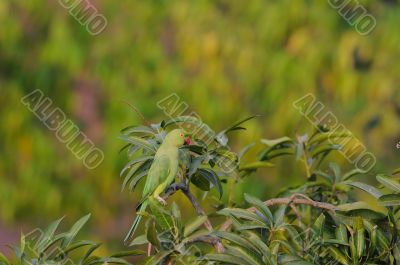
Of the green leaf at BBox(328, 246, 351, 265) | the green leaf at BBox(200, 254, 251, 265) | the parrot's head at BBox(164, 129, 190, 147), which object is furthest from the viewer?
the parrot's head at BBox(164, 129, 190, 147)

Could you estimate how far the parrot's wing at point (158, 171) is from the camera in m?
1.88

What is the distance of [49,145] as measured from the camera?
17.9 ft

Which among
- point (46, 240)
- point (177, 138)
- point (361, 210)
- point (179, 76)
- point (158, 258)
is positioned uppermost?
point (179, 76)

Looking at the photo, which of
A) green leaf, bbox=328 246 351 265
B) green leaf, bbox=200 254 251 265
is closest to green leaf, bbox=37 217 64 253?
green leaf, bbox=200 254 251 265

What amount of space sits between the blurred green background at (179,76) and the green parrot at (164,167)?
10.3ft

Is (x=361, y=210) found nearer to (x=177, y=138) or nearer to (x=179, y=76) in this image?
(x=177, y=138)

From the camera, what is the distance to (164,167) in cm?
187

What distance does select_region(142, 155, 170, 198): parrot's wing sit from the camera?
6.16 feet

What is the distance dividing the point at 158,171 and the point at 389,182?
0.50 metres

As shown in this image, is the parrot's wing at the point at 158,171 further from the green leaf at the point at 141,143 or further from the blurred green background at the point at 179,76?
the blurred green background at the point at 179,76

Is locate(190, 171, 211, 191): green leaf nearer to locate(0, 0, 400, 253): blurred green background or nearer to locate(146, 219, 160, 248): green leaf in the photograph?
locate(146, 219, 160, 248): green leaf

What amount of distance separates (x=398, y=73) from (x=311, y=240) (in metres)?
3.66

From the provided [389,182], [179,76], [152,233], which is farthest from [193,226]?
[179,76]

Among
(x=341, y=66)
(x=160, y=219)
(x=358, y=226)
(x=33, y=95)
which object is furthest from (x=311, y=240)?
(x=33, y=95)
